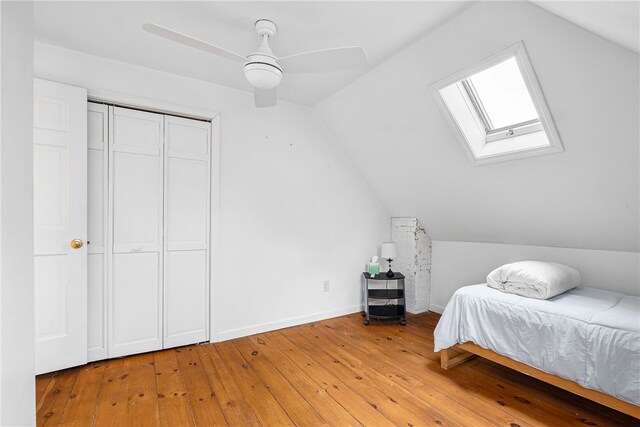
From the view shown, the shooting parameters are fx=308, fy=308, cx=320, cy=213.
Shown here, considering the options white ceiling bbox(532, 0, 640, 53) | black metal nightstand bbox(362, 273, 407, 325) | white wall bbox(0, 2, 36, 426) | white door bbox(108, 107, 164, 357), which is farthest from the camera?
black metal nightstand bbox(362, 273, 407, 325)

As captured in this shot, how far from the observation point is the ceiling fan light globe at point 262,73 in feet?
5.61

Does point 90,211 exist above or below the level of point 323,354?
above

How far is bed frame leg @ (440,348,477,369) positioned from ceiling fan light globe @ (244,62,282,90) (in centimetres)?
231

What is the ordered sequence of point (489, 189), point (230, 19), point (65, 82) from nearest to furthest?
point (230, 19) < point (65, 82) < point (489, 189)

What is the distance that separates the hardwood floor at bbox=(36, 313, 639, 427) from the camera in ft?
5.97

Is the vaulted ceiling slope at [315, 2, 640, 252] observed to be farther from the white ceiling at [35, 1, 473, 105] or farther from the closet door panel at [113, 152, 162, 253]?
the closet door panel at [113, 152, 162, 253]

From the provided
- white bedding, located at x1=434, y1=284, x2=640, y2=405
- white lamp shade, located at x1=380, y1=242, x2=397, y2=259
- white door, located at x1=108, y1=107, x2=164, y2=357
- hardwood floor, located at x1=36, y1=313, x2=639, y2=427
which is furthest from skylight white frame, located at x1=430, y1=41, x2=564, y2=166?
white door, located at x1=108, y1=107, x2=164, y2=357

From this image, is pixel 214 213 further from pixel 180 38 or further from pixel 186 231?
pixel 180 38

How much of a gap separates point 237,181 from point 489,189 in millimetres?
2330

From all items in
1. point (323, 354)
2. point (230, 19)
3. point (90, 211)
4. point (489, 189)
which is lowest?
point (323, 354)

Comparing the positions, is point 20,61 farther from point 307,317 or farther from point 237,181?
point 307,317

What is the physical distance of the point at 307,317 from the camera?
3.42 m

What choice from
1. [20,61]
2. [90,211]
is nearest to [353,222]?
[90,211]

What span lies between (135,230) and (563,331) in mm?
3160
